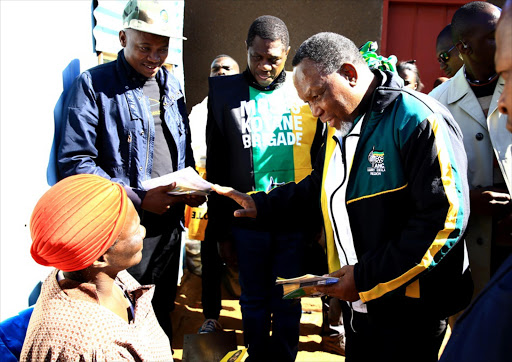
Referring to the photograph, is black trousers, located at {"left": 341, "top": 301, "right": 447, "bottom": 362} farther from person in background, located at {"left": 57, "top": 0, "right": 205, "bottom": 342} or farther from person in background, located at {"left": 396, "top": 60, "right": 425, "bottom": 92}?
person in background, located at {"left": 396, "top": 60, "right": 425, "bottom": 92}

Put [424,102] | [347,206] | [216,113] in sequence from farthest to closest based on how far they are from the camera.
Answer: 1. [216,113]
2. [347,206]
3. [424,102]

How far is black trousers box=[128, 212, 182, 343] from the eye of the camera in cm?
312

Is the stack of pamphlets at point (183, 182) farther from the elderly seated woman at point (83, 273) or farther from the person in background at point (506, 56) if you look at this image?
the person in background at point (506, 56)

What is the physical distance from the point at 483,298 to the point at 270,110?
243 centimetres

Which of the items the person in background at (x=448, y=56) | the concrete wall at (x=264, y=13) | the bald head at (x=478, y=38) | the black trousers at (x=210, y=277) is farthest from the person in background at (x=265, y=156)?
the concrete wall at (x=264, y=13)

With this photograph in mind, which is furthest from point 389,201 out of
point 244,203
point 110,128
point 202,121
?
point 202,121

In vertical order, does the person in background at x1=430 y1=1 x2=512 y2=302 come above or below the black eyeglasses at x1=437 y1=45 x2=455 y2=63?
below

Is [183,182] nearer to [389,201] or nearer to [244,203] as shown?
[244,203]

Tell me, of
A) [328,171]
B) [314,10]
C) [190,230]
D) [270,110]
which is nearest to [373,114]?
[328,171]

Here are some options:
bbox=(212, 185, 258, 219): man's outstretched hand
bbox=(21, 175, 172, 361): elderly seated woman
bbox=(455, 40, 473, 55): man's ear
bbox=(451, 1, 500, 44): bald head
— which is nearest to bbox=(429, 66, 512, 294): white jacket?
bbox=(455, 40, 473, 55): man's ear

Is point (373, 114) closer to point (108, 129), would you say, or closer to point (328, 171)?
point (328, 171)

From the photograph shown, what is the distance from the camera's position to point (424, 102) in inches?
80.6

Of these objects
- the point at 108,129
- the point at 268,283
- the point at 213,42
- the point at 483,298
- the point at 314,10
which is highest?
the point at 314,10

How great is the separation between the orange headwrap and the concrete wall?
5059 millimetres
